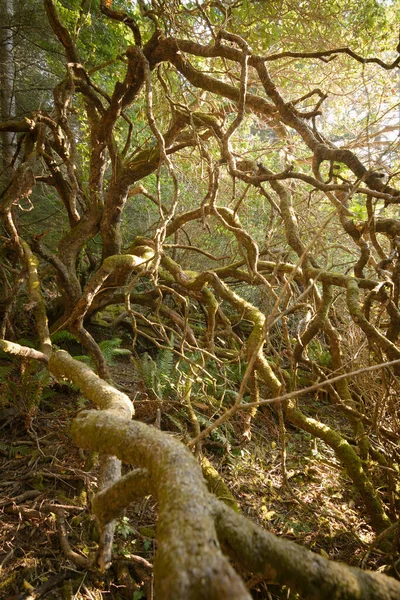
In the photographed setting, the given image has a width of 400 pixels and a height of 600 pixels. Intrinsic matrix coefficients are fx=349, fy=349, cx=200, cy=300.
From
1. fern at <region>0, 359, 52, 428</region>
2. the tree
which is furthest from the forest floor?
the tree

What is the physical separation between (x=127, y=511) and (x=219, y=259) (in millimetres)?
3064

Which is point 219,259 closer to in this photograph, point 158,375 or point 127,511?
point 158,375

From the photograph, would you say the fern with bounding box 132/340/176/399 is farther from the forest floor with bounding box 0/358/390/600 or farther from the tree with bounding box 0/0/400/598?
the tree with bounding box 0/0/400/598

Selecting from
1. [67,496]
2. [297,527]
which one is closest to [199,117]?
[67,496]

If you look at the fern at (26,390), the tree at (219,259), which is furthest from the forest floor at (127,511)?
the tree at (219,259)

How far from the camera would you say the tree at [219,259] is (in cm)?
74

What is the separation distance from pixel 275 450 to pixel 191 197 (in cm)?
659

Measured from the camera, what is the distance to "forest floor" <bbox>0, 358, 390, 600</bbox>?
2.51 meters

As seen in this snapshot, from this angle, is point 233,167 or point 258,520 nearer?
point 233,167

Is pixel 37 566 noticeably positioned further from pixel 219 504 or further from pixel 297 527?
pixel 219 504

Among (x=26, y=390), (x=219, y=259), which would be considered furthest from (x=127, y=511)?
(x=219, y=259)

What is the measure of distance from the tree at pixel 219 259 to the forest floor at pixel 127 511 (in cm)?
41

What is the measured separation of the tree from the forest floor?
1.35 feet

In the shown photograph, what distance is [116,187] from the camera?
191 inches
